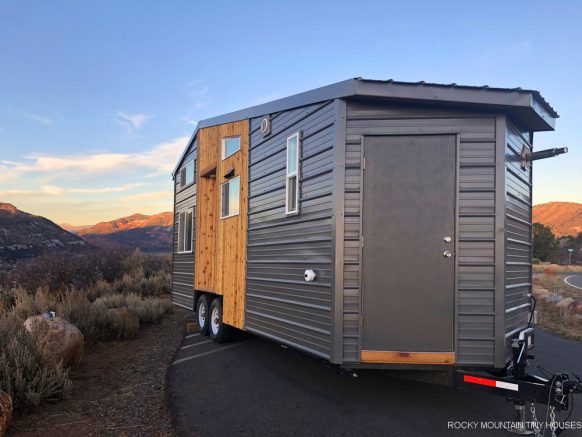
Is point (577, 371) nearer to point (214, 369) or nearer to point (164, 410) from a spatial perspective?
point (214, 369)

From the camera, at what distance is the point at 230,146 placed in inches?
318

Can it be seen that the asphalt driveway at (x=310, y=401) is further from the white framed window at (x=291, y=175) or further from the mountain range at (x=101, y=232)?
the mountain range at (x=101, y=232)

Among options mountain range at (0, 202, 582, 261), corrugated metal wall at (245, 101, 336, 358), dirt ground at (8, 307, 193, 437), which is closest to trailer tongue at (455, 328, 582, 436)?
corrugated metal wall at (245, 101, 336, 358)

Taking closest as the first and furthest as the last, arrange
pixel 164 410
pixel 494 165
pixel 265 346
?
1. pixel 494 165
2. pixel 164 410
3. pixel 265 346

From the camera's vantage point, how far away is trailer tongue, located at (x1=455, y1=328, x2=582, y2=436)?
3922mm

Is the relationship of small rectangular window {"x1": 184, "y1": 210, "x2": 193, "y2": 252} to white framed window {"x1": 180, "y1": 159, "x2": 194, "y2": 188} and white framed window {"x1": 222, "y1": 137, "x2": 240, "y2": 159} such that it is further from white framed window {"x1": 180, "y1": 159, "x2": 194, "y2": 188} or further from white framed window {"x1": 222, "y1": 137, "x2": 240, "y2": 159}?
white framed window {"x1": 222, "y1": 137, "x2": 240, "y2": 159}

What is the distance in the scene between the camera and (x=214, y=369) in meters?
6.86

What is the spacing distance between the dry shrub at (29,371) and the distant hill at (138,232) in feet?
157

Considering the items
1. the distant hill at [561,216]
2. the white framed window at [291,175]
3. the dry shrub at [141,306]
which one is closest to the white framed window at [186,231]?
the dry shrub at [141,306]

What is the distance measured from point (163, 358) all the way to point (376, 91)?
5297 millimetres

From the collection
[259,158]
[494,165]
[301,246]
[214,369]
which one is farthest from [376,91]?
[214,369]

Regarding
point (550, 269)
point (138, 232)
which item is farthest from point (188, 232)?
point (138, 232)

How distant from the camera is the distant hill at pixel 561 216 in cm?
9819

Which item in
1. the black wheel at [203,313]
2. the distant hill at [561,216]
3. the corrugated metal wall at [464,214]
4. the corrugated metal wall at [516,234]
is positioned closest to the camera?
the corrugated metal wall at [464,214]
